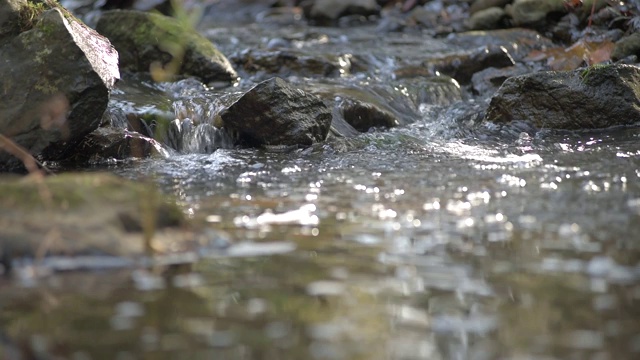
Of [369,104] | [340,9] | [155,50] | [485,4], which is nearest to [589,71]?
[369,104]

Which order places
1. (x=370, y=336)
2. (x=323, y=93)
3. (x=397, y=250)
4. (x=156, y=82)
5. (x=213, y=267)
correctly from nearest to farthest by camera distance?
(x=370, y=336), (x=213, y=267), (x=397, y=250), (x=323, y=93), (x=156, y=82)

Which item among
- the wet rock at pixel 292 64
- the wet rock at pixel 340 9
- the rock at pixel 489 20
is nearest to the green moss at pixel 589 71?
the wet rock at pixel 292 64

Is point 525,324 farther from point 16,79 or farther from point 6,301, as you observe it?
point 16,79

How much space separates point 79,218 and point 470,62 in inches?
322

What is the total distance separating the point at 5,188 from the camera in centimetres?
371

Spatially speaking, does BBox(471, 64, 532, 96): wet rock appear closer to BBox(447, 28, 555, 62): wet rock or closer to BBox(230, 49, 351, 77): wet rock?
BBox(447, 28, 555, 62): wet rock

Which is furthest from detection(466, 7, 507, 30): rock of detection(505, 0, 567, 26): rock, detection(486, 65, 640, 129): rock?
detection(486, 65, 640, 129): rock

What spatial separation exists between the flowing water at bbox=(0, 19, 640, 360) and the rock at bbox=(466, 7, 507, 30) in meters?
8.43

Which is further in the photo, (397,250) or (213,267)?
(397,250)

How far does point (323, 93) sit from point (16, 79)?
3384 millimetres

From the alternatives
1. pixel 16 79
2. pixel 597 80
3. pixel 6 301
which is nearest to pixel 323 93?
pixel 597 80

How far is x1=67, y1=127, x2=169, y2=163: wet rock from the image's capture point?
6766 mm

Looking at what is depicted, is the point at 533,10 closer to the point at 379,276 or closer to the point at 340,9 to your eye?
the point at 340,9

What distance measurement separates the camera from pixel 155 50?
32.1 feet
